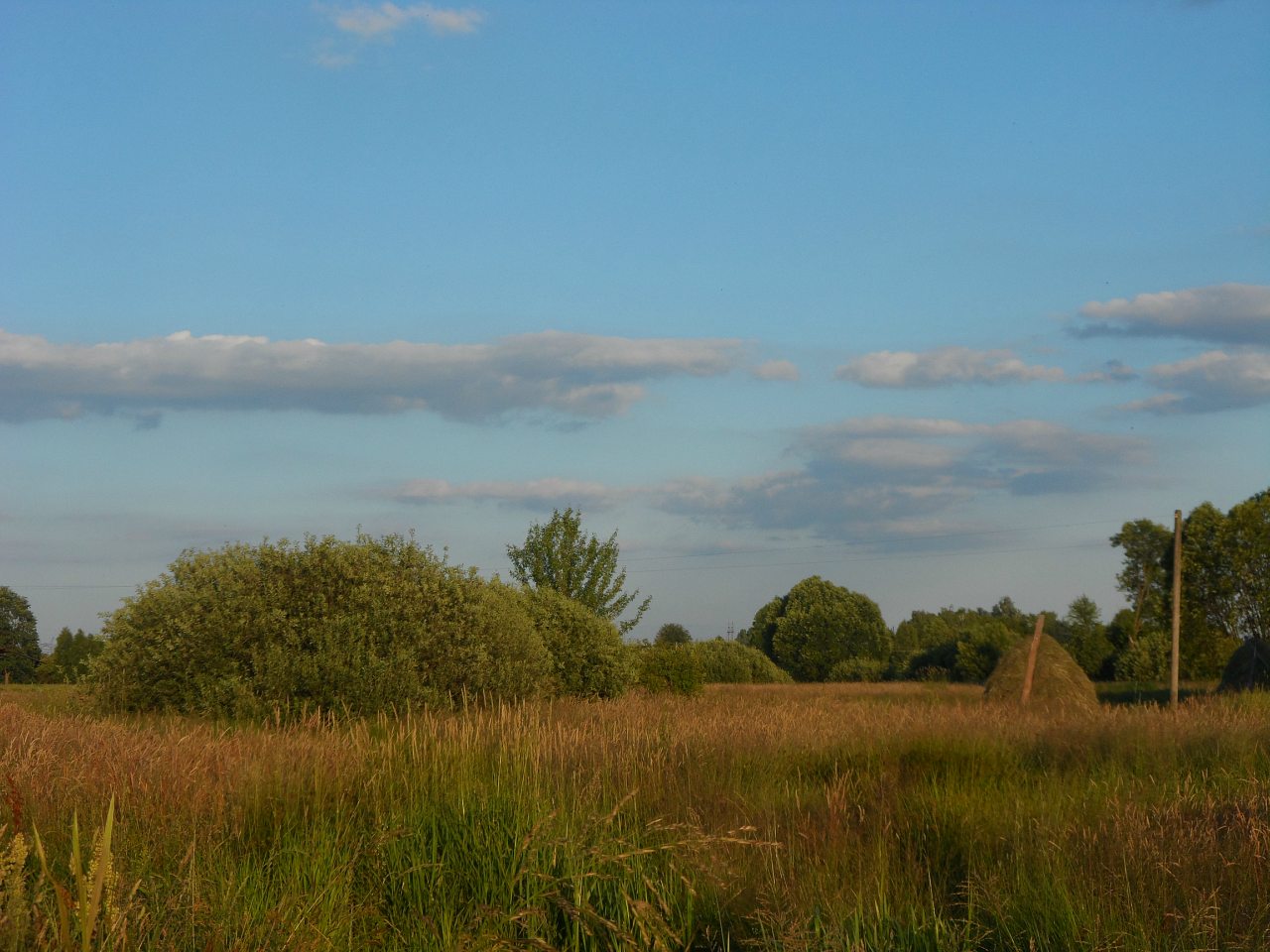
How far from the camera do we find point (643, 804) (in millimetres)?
7414

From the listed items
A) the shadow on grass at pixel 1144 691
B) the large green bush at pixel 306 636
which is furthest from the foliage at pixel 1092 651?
the large green bush at pixel 306 636

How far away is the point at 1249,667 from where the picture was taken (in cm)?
2428

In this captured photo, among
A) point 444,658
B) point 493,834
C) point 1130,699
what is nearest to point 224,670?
point 444,658

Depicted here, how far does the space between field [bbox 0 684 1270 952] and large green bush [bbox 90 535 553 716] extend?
3.93 metres

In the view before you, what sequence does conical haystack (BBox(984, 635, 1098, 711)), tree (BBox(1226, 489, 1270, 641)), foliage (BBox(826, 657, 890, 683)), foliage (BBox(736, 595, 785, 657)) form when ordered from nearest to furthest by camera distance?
conical haystack (BBox(984, 635, 1098, 711))
tree (BBox(1226, 489, 1270, 641))
foliage (BBox(826, 657, 890, 683))
foliage (BBox(736, 595, 785, 657))

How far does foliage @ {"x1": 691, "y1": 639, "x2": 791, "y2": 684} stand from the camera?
51188mm

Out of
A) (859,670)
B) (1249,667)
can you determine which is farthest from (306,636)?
(859,670)

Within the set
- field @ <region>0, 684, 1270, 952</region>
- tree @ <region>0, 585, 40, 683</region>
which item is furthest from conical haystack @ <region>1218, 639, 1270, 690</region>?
tree @ <region>0, 585, 40, 683</region>

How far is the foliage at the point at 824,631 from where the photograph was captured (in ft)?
221

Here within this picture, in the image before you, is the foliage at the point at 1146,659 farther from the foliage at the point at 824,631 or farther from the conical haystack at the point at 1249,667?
the foliage at the point at 824,631

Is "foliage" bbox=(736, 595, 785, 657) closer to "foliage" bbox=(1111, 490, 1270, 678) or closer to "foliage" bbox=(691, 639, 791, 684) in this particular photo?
"foliage" bbox=(691, 639, 791, 684)

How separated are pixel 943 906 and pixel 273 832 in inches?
158

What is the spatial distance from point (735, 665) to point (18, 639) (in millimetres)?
37577

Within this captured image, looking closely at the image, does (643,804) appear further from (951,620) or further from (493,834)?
(951,620)
